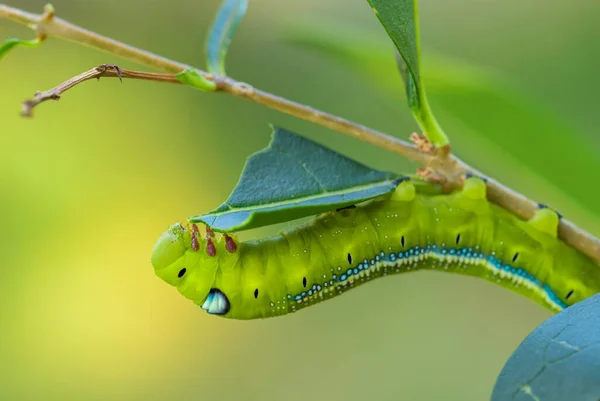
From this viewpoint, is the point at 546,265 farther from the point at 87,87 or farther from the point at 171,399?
the point at 87,87

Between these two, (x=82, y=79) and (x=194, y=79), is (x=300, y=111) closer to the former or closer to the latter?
(x=194, y=79)

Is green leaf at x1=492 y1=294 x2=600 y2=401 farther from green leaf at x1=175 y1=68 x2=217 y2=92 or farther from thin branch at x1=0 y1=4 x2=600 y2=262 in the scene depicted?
green leaf at x1=175 y1=68 x2=217 y2=92

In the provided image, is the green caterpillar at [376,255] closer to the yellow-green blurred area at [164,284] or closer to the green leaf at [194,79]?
the green leaf at [194,79]

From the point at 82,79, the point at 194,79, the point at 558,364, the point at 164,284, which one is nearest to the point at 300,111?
the point at 194,79

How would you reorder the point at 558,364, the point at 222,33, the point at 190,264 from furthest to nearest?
the point at 222,33 → the point at 190,264 → the point at 558,364

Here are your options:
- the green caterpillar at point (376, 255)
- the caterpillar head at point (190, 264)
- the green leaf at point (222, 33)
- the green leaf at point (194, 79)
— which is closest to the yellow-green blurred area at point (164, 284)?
the green leaf at point (222, 33)

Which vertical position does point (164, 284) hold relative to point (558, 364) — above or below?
below

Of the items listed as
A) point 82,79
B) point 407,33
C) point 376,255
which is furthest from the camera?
→ point 376,255
